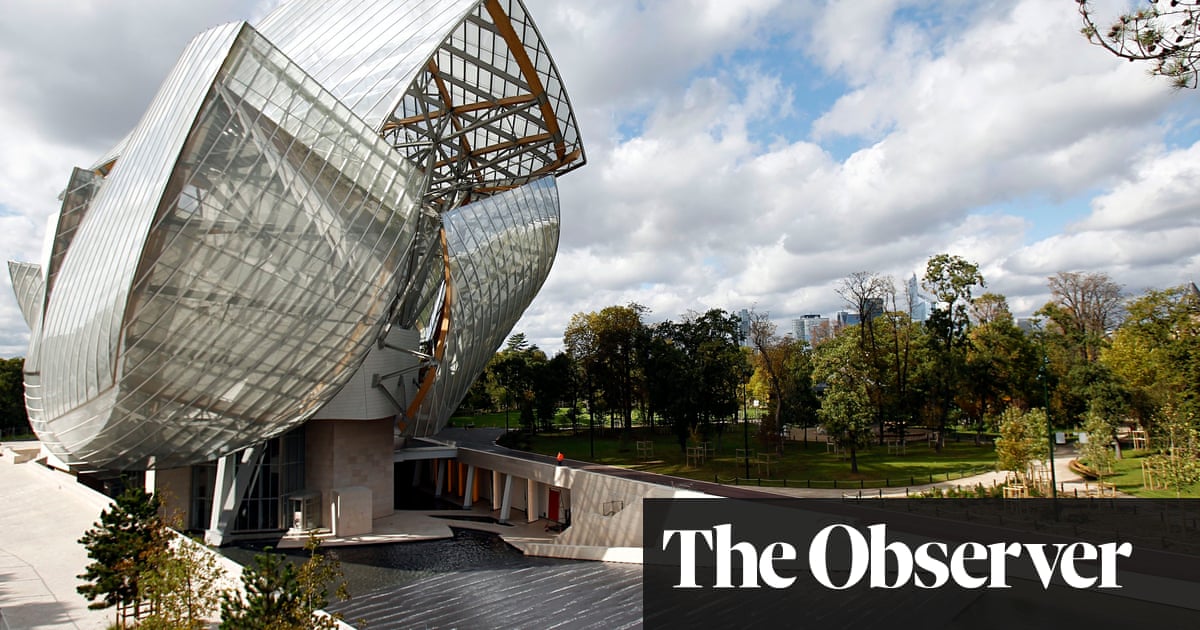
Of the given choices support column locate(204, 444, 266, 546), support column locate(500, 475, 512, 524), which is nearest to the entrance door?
support column locate(500, 475, 512, 524)

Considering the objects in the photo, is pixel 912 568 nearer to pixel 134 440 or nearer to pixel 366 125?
pixel 366 125

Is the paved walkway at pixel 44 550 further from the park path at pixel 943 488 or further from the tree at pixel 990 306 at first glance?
the tree at pixel 990 306

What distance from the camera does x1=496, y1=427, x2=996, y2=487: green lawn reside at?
34.2 m

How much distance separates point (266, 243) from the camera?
18.2m

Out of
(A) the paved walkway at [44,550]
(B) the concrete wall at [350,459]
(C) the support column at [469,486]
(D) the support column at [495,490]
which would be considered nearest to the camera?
(A) the paved walkway at [44,550]

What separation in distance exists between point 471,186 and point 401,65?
16.1 meters

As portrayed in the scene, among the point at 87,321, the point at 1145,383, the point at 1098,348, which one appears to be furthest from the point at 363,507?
the point at 1098,348

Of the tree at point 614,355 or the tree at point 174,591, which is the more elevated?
the tree at point 614,355

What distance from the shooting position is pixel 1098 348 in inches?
2270

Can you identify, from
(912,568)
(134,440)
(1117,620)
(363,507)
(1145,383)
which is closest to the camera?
(1117,620)

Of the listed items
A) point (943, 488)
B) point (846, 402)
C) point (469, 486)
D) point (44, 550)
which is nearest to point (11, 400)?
point (469, 486)

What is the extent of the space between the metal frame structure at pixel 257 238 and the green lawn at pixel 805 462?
1799 cm

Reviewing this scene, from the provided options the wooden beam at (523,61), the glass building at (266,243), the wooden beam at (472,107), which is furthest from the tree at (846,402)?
the wooden beam at (472,107)

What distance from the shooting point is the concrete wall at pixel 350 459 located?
100 feet
